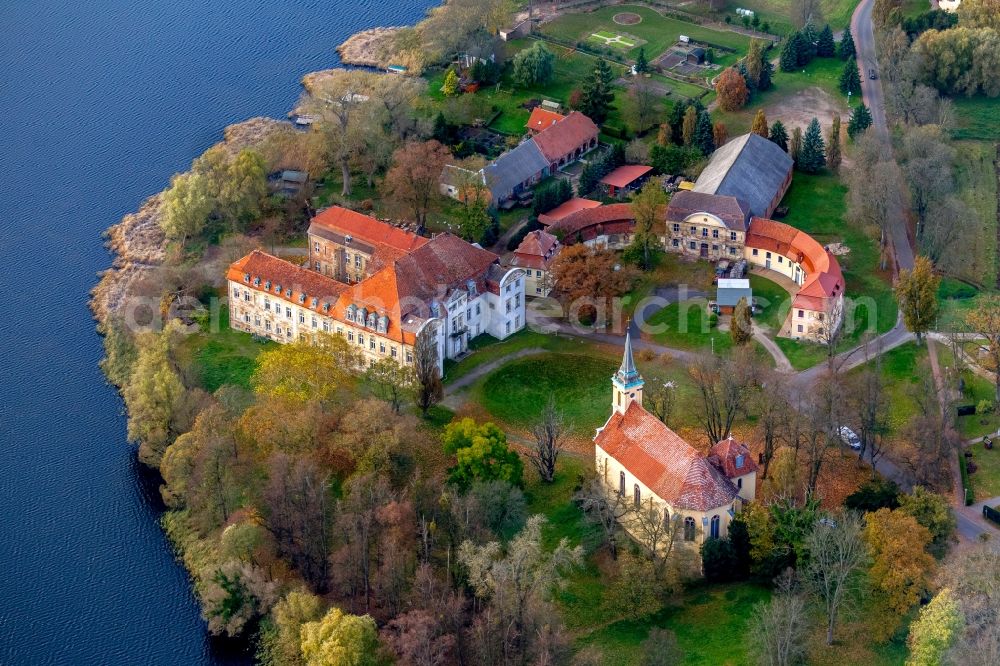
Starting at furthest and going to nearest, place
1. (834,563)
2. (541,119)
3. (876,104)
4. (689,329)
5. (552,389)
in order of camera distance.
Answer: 1. (876,104)
2. (541,119)
3. (689,329)
4. (552,389)
5. (834,563)

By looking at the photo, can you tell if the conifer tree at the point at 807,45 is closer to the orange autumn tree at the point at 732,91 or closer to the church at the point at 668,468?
the orange autumn tree at the point at 732,91

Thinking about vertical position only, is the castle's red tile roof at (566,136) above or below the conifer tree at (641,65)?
below

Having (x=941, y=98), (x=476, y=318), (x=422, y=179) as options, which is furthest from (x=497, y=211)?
(x=941, y=98)

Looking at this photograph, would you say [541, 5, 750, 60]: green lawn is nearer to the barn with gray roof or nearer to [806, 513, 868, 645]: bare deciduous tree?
the barn with gray roof

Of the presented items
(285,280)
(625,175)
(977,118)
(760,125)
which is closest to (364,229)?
(285,280)

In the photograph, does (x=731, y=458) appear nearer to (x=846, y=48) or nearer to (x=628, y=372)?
(x=628, y=372)

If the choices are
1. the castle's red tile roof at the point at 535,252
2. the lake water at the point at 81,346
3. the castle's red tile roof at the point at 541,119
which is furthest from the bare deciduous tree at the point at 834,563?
the castle's red tile roof at the point at 541,119
